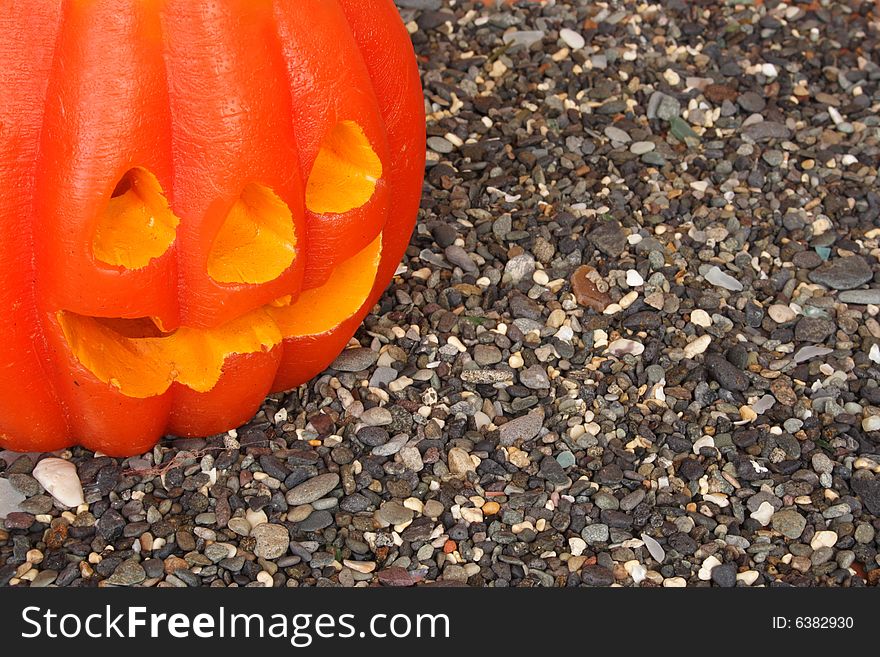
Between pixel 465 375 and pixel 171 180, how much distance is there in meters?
1.01

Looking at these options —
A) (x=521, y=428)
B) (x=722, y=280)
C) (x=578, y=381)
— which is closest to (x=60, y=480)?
(x=521, y=428)

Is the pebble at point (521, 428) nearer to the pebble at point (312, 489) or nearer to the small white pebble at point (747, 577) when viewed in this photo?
the pebble at point (312, 489)

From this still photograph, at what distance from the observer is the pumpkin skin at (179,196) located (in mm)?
2080

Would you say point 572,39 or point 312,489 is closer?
point 312,489

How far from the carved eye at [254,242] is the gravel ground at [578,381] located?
1.74 ft

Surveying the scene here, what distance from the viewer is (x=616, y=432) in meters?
2.82

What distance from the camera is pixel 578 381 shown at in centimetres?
294

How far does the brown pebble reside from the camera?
10.4ft

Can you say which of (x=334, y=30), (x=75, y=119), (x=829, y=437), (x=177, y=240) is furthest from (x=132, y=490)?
(x=829, y=437)

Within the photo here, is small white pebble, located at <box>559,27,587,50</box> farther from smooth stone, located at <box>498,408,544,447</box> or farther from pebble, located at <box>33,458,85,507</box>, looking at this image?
pebble, located at <box>33,458,85,507</box>

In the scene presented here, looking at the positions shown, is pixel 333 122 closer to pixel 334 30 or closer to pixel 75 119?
pixel 334 30

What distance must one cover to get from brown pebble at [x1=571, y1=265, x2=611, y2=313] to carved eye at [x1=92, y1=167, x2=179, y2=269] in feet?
4.32

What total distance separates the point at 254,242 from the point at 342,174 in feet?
0.80

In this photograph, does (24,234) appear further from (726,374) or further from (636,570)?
(726,374)
